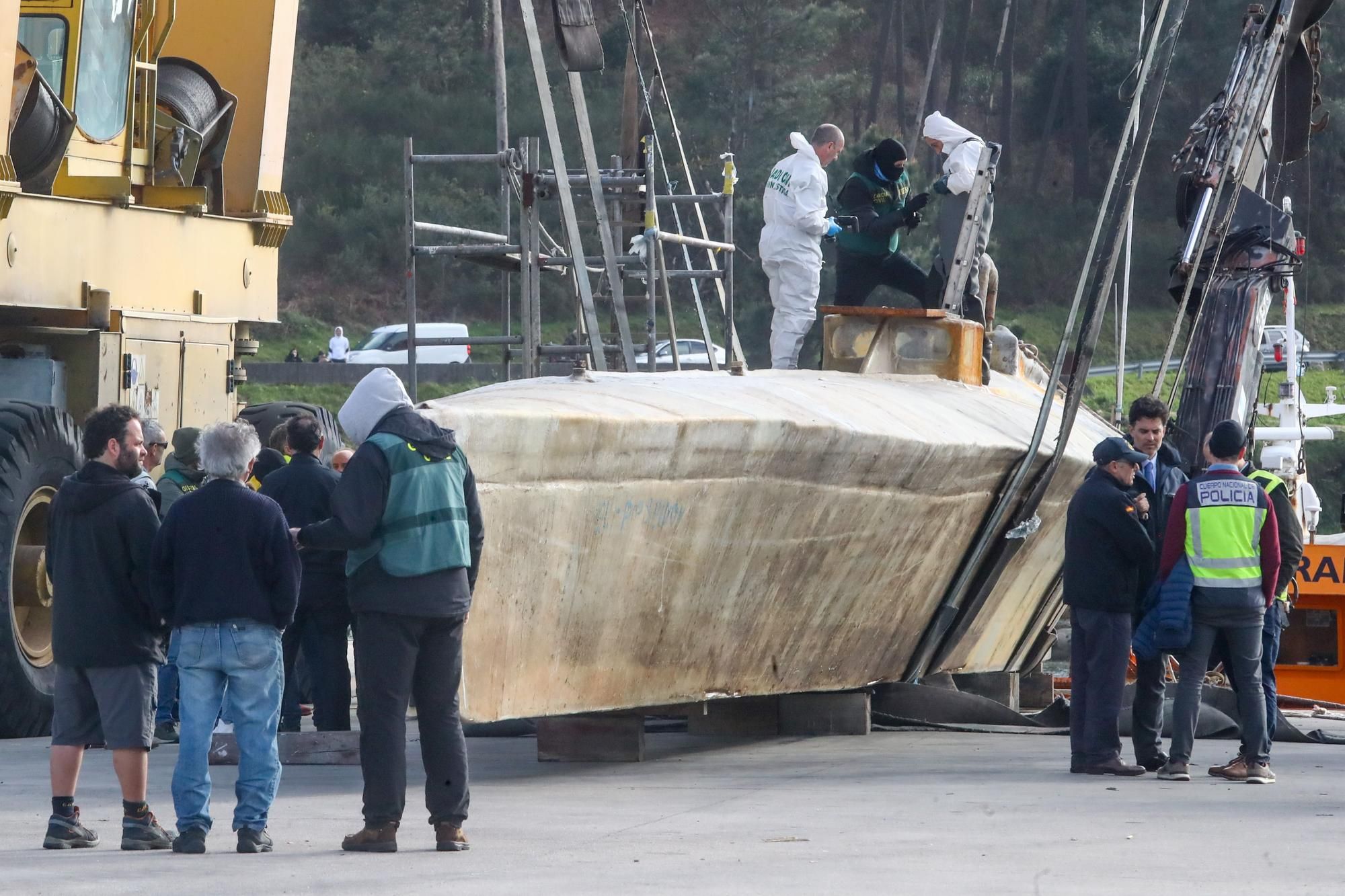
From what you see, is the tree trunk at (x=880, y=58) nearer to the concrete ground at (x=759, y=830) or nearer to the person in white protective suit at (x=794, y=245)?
the person in white protective suit at (x=794, y=245)

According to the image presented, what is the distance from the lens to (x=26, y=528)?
10.7 m

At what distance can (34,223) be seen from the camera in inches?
427

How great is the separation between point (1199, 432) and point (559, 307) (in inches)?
1578

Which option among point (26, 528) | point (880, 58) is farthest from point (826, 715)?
→ point (880, 58)

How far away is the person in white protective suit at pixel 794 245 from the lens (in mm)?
12461

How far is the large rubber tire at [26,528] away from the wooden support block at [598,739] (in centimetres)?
262

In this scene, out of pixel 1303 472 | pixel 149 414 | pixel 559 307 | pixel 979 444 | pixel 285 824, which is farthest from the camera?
pixel 559 307

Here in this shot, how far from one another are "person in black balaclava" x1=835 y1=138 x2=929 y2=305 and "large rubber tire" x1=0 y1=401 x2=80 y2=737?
15.1ft

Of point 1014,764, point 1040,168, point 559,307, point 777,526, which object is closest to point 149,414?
point 777,526

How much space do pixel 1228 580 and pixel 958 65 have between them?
1958 inches

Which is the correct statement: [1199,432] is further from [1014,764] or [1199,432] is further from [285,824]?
[285,824]

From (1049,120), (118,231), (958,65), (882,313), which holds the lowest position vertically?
(882,313)

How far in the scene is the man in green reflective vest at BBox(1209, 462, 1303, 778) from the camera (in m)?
9.28

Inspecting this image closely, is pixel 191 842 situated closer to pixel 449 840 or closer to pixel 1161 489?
pixel 449 840
